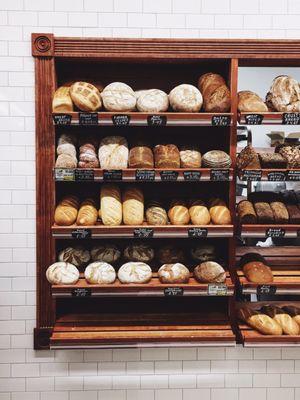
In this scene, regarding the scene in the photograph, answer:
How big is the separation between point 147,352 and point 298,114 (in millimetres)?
1809

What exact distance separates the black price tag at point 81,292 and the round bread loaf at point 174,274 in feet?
1.44

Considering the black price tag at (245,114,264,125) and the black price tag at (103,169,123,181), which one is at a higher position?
the black price tag at (245,114,264,125)

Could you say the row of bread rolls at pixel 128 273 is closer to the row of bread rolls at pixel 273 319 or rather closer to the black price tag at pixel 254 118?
the row of bread rolls at pixel 273 319

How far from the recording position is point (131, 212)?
2645mm

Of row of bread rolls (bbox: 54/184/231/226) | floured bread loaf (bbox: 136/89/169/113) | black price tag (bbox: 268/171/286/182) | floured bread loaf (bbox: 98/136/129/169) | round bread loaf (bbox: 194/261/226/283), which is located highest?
floured bread loaf (bbox: 136/89/169/113)

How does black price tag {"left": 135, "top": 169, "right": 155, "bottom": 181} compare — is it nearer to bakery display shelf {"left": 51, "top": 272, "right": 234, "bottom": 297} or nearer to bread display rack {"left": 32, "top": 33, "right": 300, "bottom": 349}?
bread display rack {"left": 32, "top": 33, "right": 300, "bottom": 349}

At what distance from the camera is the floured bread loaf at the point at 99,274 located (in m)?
2.56

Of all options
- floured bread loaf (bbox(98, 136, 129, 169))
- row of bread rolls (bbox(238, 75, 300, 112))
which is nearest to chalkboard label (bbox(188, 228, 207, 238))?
floured bread loaf (bbox(98, 136, 129, 169))

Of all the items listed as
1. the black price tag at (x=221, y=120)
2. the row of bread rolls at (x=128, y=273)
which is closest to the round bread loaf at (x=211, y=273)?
the row of bread rolls at (x=128, y=273)

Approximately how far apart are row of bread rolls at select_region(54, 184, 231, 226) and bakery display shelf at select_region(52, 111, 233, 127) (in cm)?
47

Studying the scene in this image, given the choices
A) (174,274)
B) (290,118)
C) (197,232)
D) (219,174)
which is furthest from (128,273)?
(290,118)

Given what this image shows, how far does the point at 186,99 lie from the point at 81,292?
1.31m

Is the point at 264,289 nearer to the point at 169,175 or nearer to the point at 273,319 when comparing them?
the point at 273,319

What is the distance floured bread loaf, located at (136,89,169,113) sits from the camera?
255cm
